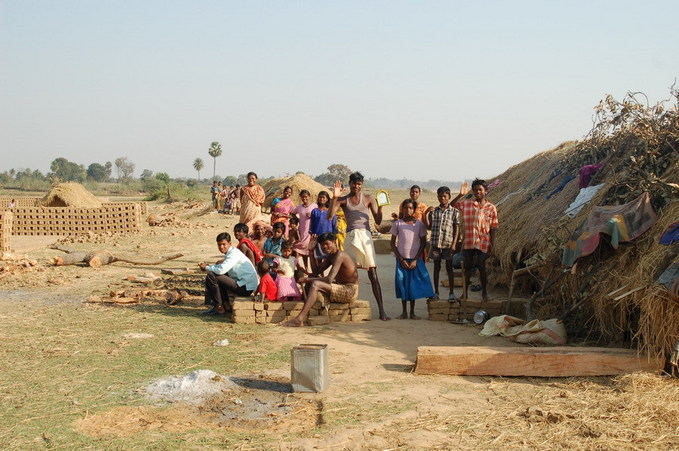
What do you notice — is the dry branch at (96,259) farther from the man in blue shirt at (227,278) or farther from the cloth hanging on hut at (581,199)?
the cloth hanging on hut at (581,199)

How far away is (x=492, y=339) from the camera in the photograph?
7.21 metres

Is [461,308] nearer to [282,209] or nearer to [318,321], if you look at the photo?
[318,321]

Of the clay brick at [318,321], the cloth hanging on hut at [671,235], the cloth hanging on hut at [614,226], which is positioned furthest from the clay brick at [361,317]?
the cloth hanging on hut at [671,235]

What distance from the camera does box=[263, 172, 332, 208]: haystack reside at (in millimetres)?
29875

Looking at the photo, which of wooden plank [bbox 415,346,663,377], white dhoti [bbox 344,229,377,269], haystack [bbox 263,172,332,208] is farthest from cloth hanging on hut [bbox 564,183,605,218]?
haystack [bbox 263,172,332,208]

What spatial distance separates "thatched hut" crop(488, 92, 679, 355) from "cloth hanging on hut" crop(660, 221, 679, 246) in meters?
0.06

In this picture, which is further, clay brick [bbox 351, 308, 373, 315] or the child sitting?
the child sitting

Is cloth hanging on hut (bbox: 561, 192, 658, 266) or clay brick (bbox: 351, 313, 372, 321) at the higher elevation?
cloth hanging on hut (bbox: 561, 192, 658, 266)

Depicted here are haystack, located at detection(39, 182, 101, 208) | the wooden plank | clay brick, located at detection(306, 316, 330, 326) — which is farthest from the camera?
haystack, located at detection(39, 182, 101, 208)

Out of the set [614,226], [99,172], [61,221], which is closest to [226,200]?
[61,221]

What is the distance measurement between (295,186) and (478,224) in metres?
21.8

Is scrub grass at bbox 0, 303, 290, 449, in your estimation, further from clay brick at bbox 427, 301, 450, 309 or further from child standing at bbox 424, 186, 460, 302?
child standing at bbox 424, 186, 460, 302

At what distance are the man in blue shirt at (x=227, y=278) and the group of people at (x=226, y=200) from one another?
1818 centimetres

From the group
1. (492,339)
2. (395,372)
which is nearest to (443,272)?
(492,339)
